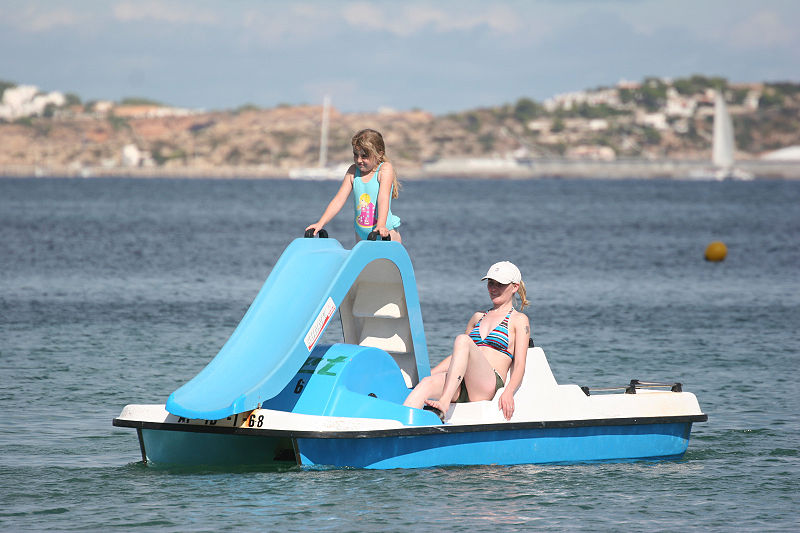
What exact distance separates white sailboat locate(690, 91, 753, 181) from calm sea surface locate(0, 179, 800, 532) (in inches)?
4394

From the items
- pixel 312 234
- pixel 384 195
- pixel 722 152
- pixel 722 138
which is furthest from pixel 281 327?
pixel 722 152

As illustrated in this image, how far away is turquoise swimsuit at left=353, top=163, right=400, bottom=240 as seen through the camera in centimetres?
1041

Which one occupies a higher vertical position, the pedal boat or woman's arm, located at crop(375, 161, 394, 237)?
woman's arm, located at crop(375, 161, 394, 237)

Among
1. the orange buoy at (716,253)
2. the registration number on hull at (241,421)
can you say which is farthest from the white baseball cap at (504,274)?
the orange buoy at (716,253)

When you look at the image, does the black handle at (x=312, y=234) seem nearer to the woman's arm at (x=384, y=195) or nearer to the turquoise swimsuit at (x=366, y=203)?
the turquoise swimsuit at (x=366, y=203)

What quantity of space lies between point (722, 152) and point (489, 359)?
536ft

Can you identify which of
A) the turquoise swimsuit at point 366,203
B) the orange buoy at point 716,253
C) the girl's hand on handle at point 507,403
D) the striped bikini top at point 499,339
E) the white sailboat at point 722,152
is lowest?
the orange buoy at point 716,253

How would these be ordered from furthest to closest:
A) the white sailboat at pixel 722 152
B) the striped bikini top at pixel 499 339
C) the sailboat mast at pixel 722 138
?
the sailboat mast at pixel 722 138 < the white sailboat at pixel 722 152 < the striped bikini top at pixel 499 339

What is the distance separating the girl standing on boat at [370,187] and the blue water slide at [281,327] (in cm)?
28

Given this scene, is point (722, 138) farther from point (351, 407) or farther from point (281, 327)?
point (351, 407)

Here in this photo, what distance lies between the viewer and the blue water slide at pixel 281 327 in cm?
912

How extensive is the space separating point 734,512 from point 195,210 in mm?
73745

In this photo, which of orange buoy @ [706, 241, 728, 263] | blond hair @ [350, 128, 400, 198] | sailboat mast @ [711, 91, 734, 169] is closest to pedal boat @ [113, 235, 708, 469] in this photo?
blond hair @ [350, 128, 400, 198]

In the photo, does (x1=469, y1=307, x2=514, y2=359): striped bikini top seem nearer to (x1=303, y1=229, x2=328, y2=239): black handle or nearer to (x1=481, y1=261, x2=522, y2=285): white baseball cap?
(x1=481, y1=261, x2=522, y2=285): white baseball cap
